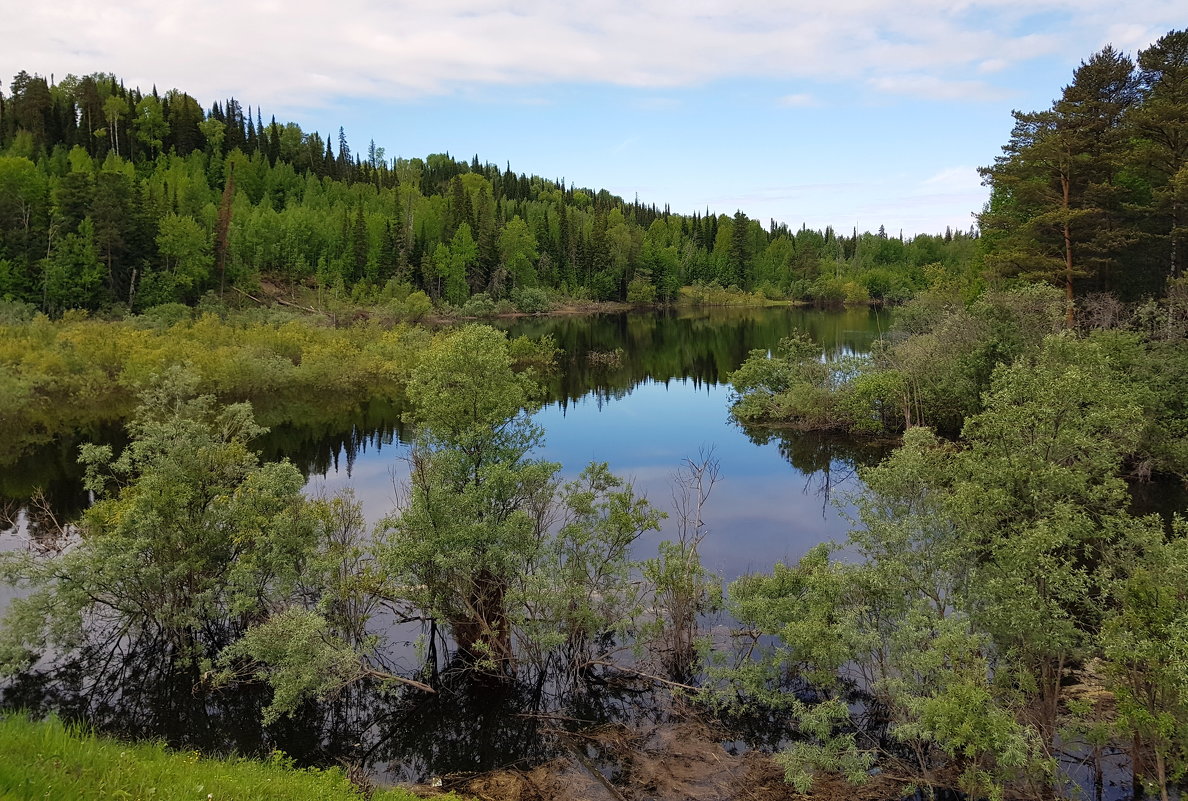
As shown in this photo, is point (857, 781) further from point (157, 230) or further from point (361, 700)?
point (157, 230)

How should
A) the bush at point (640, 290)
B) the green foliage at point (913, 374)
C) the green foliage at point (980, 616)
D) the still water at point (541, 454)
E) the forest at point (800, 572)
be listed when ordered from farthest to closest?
the bush at point (640, 290) < the green foliage at point (913, 374) < the still water at point (541, 454) < the forest at point (800, 572) < the green foliage at point (980, 616)

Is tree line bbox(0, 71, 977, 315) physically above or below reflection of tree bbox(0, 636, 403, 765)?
above

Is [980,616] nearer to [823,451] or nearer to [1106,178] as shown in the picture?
[823,451]

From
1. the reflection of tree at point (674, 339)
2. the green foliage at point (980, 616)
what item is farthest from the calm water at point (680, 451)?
the green foliage at point (980, 616)

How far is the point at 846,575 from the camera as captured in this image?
1574cm

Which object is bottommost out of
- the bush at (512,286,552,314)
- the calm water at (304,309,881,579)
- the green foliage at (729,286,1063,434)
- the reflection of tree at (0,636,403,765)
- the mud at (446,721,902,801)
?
the reflection of tree at (0,636,403,765)

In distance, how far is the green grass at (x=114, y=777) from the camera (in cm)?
792

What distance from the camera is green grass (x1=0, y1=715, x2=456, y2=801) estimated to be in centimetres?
792

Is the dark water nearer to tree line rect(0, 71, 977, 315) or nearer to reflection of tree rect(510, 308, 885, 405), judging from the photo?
reflection of tree rect(510, 308, 885, 405)

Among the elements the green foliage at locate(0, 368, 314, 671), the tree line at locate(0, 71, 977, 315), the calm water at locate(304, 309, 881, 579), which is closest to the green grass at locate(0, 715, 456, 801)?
the green foliage at locate(0, 368, 314, 671)

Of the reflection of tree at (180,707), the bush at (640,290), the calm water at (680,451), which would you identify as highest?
the bush at (640,290)

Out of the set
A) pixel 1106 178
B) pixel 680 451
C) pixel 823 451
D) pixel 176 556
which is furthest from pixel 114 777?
pixel 1106 178

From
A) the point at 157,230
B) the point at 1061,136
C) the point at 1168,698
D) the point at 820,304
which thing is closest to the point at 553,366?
the point at 1061,136

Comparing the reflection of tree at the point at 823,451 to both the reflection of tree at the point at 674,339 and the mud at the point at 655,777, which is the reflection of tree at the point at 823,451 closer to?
the reflection of tree at the point at 674,339
